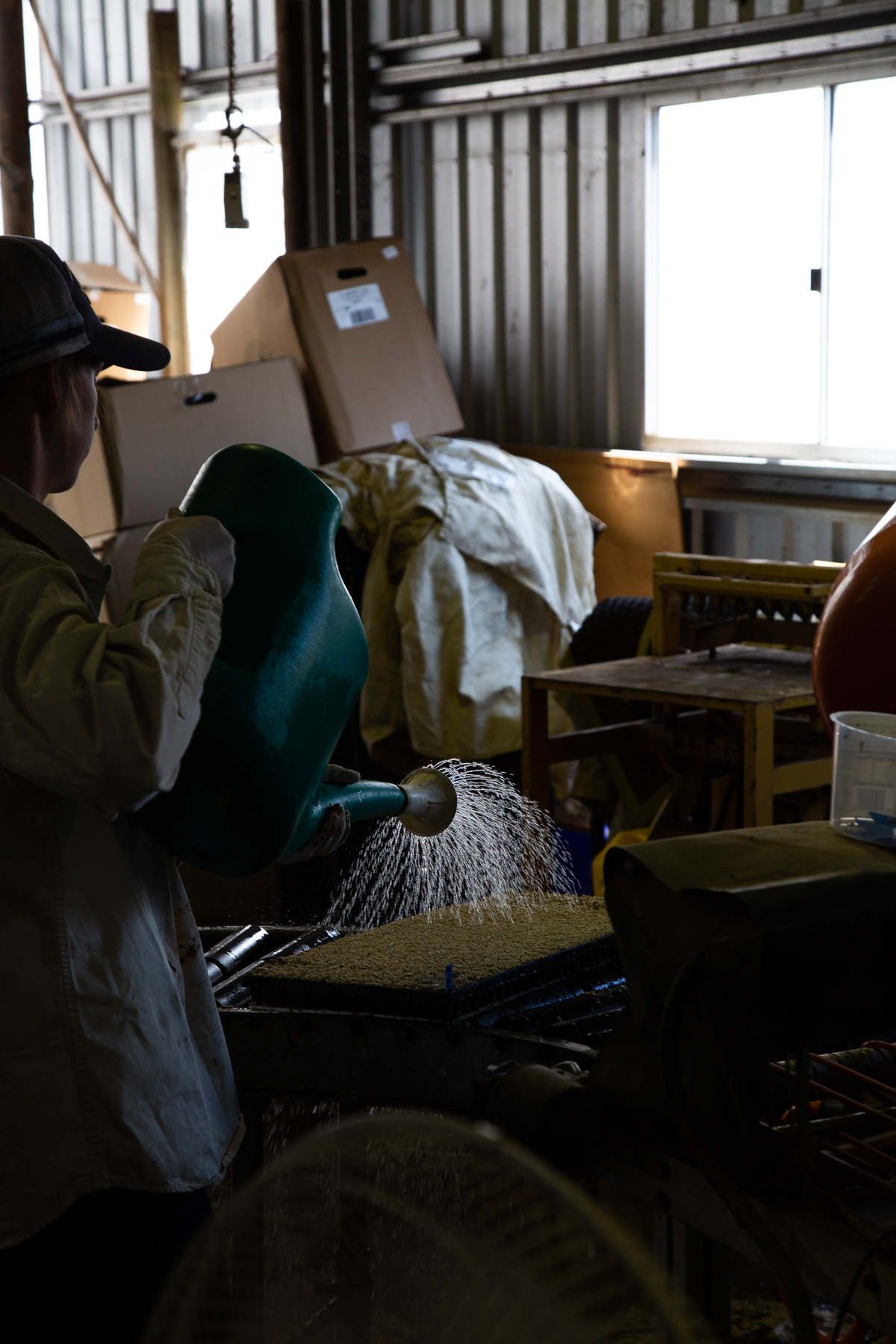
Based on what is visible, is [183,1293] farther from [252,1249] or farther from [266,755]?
[266,755]

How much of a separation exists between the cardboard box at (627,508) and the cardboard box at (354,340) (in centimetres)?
51

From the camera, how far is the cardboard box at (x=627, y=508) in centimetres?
462

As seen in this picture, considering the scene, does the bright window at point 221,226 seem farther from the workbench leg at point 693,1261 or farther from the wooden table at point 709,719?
the workbench leg at point 693,1261

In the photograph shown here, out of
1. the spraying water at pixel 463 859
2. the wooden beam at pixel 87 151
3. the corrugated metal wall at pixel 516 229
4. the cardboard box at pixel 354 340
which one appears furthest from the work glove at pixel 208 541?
the wooden beam at pixel 87 151

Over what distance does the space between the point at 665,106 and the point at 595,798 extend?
2523mm

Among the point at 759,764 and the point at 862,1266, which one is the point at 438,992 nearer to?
the point at 862,1266

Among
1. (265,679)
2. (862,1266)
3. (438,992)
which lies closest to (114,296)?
(438,992)

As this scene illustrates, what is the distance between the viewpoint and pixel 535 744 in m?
3.21

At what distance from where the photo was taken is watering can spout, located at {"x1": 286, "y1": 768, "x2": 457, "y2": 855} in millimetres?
1343

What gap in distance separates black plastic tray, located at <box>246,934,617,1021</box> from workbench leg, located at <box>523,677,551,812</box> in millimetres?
1403

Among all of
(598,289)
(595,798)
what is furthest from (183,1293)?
(598,289)

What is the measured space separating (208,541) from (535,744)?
2139 mm

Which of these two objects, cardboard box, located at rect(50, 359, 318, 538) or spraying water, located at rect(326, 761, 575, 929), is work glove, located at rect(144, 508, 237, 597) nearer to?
spraying water, located at rect(326, 761, 575, 929)

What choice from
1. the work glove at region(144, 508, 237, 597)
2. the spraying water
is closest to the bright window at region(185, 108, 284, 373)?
the spraying water
